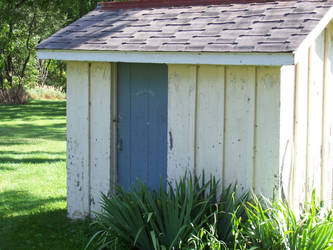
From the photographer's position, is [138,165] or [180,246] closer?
[180,246]

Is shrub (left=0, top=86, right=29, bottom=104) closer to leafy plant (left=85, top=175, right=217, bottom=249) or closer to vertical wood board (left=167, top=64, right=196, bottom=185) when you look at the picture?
vertical wood board (left=167, top=64, right=196, bottom=185)

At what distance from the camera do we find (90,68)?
21.1ft

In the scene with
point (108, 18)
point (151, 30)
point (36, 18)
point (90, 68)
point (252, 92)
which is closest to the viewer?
point (252, 92)

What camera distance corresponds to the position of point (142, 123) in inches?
243

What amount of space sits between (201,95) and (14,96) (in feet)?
72.8

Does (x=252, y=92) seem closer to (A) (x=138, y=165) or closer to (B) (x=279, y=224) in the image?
(B) (x=279, y=224)

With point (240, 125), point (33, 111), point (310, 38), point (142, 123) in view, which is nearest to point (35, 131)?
point (33, 111)

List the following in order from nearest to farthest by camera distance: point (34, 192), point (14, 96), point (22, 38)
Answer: point (34, 192) → point (14, 96) → point (22, 38)

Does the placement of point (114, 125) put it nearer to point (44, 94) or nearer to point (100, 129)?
point (100, 129)

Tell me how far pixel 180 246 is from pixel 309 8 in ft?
8.65

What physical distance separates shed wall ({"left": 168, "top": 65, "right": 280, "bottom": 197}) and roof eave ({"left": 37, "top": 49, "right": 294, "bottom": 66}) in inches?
11.8

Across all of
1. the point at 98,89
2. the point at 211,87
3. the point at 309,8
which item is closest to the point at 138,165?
the point at 98,89

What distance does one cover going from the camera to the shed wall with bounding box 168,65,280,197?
16.6ft

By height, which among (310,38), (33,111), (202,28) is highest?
(202,28)
